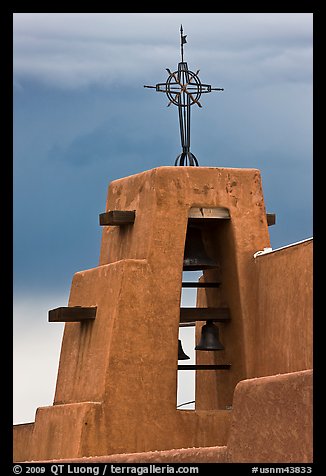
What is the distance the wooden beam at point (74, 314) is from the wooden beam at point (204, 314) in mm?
1089

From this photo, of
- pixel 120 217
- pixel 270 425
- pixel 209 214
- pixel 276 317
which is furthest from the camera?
pixel 120 217

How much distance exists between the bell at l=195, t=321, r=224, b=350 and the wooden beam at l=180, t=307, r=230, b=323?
0.13 metres

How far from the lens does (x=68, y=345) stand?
1744 cm

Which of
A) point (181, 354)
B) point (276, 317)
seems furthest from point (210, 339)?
point (276, 317)

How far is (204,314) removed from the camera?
1688cm

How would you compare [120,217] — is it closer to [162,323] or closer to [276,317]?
[162,323]

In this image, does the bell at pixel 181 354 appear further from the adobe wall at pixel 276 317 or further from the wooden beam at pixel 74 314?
the wooden beam at pixel 74 314

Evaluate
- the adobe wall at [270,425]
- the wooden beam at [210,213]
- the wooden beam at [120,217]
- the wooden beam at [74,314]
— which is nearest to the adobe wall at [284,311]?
the wooden beam at [210,213]

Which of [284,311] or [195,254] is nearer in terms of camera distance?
[284,311]

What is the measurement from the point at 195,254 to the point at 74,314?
1.61m

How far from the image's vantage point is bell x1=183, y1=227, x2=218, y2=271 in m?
16.9

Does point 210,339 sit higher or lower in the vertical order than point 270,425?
higher

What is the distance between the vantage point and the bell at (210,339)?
55.3 feet

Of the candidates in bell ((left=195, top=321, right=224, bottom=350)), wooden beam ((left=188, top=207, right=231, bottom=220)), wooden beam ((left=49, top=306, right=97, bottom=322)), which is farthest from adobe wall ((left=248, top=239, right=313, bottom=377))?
wooden beam ((left=49, top=306, right=97, bottom=322))
